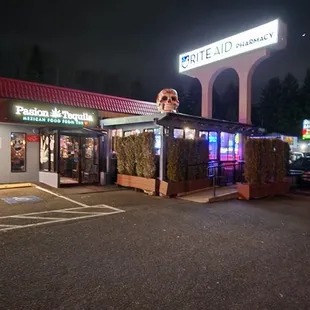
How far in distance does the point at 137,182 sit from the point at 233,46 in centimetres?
966

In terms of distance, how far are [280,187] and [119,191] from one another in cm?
676

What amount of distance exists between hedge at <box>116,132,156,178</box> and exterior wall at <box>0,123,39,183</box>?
403 cm

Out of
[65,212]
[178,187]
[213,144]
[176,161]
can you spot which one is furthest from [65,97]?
[65,212]

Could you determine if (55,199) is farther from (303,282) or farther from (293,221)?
(303,282)

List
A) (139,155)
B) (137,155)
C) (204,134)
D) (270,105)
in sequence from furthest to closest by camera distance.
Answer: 1. (270,105)
2. (204,134)
3. (137,155)
4. (139,155)

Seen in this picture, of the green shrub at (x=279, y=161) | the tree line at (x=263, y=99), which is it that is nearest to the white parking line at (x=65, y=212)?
the green shrub at (x=279, y=161)

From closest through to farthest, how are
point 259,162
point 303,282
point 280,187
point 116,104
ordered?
point 303,282, point 259,162, point 280,187, point 116,104

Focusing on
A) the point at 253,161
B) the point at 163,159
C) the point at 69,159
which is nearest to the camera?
the point at 253,161

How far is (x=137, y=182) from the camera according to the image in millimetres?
12828

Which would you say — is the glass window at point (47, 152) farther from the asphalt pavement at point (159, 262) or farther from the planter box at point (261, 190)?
the planter box at point (261, 190)

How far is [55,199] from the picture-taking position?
425 inches

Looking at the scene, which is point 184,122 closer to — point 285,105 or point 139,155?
point 139,155

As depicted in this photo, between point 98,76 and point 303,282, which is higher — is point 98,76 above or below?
above

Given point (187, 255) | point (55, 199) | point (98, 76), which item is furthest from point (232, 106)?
point (187, 255)
